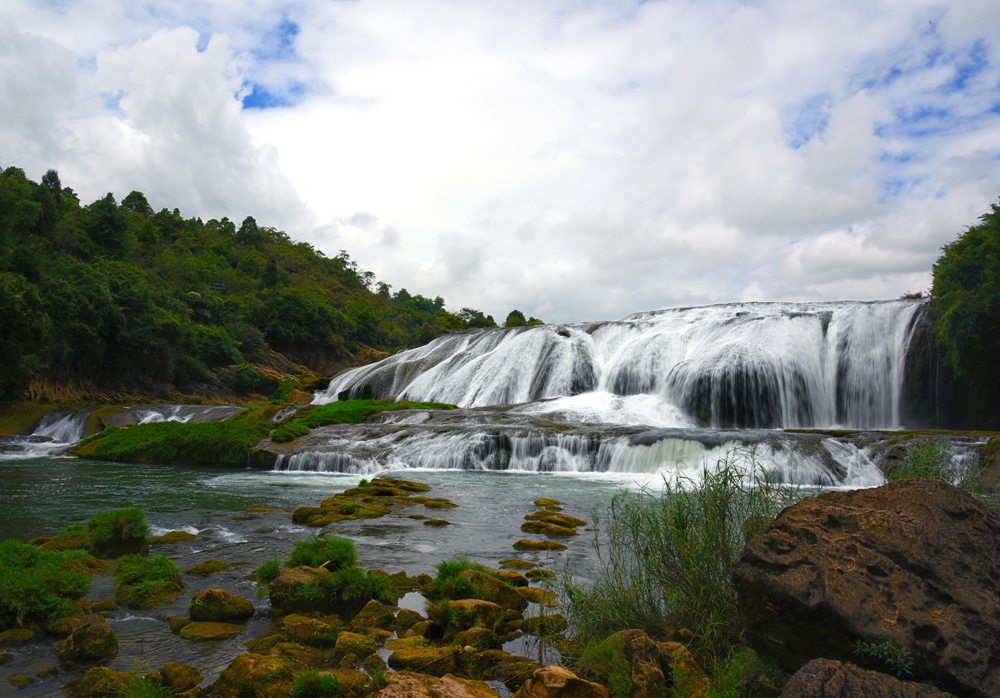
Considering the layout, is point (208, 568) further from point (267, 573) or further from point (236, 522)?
point (236, 522)

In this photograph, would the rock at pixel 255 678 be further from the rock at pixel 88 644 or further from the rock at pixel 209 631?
the rock at pixel 88 644

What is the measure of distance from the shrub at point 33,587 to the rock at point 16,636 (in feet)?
0.41

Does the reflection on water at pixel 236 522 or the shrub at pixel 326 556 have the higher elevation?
the shrub at pixel 326 556

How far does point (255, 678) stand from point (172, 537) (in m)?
5.67

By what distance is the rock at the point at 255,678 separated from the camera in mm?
4070

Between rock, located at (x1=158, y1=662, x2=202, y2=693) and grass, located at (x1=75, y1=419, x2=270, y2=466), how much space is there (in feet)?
56.2

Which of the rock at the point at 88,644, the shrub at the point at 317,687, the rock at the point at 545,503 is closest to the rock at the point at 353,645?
the shrub at the point at 317,687

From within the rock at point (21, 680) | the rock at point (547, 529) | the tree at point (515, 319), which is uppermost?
the tree at point (515, 319)

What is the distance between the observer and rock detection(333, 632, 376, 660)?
4.73 metres

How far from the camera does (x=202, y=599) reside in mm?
5629

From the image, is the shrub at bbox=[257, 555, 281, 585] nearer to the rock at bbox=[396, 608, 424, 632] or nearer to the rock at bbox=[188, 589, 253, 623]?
the rock at bbox=[188, 589, 253, 623]

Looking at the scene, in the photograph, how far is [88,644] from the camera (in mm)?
4656

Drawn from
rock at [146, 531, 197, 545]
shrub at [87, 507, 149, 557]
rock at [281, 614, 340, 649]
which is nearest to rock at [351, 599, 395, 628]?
rock at [281, 614, 340, 649]

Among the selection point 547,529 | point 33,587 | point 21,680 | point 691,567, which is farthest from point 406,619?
point 547,529
